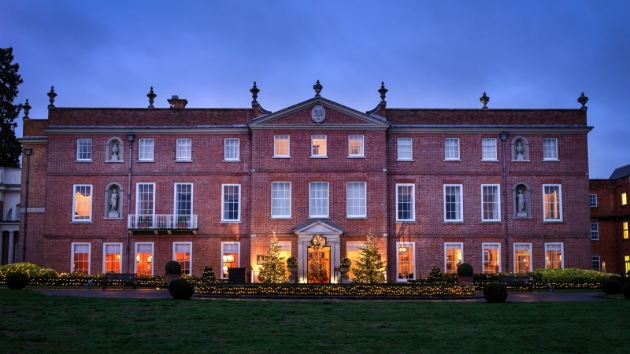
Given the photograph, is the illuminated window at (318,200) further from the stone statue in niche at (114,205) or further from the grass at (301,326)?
the grass at (301,326)

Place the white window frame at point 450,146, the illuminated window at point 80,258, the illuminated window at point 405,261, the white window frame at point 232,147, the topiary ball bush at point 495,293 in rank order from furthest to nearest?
the white window frame at point 450,146 → the white window frame at point 232,147 → the illuminated window at point 80,258 → the illuminated window at point 405,261 → the topiary ball bush at point 495,293

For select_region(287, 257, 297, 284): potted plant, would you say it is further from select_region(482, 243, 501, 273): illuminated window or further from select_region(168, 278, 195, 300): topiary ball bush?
select_region(482, 243, 501, 273): illuminated window

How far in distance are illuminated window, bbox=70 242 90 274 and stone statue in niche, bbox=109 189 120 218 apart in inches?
88.7

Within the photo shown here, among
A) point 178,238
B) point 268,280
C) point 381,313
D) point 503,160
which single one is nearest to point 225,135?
point 178,238

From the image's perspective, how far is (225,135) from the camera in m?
40.9

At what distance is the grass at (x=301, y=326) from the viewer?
A: 16.6 m

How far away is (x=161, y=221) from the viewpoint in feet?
132

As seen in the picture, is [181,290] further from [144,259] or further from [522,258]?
[522,258]

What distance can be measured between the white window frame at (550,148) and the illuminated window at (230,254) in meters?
19.2

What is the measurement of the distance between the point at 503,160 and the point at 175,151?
1972cm

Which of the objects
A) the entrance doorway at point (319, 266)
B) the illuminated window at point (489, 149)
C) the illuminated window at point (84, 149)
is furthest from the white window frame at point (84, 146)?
the illuminated window at point (489, 149)

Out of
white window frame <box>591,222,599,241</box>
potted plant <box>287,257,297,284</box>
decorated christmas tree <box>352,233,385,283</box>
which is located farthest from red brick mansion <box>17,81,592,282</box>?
Answer: white window frame <box>591,222,599,241</box>

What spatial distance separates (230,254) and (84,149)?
35.7ft

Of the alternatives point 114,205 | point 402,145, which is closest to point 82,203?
Result: point 114,205
